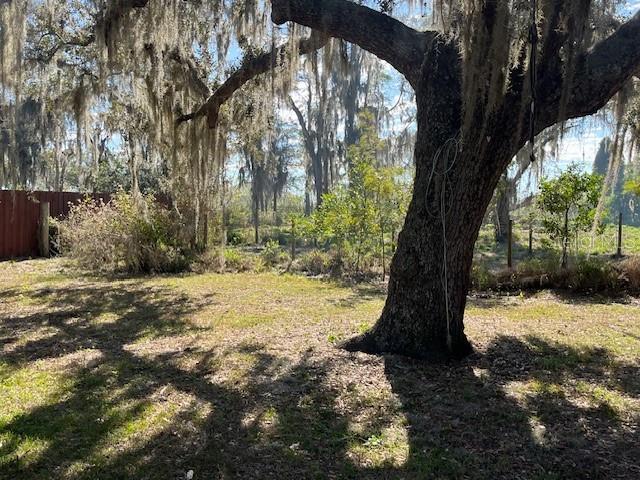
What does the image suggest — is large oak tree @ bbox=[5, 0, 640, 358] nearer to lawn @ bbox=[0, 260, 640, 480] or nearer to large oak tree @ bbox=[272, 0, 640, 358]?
large oak tree @ bbox=[272, 0, 640, 358]

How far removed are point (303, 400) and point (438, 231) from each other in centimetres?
157

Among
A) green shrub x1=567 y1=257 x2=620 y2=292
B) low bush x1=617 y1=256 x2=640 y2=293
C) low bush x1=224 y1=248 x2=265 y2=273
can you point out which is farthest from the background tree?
low bush x1=224 y1=248 x2=265 y2=273

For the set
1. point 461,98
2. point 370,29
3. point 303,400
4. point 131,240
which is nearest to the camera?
point 303,400

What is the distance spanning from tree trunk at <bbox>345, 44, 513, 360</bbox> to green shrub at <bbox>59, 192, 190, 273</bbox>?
623 centimetres

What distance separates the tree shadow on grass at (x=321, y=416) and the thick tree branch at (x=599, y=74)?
1.91m

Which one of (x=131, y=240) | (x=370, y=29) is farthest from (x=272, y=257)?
(x=370, y=29)

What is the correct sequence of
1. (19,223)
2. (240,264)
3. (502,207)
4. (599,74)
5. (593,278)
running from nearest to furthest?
(599,74)
(593,278)
(240,264)
(19,223)
(502,207)

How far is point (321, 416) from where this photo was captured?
9.70 feet

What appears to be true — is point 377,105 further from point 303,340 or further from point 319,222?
point 303,340

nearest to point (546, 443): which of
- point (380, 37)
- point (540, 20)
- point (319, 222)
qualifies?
point (540, 20)

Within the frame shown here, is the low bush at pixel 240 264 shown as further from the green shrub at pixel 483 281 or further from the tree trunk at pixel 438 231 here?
the tree trunk at pixel 438 231

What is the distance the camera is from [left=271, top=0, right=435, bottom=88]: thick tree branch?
12.9 feet

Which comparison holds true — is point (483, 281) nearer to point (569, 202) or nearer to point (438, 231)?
point (569, 202)

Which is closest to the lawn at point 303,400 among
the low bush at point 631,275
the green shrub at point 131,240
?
the low bush at point 631,275
